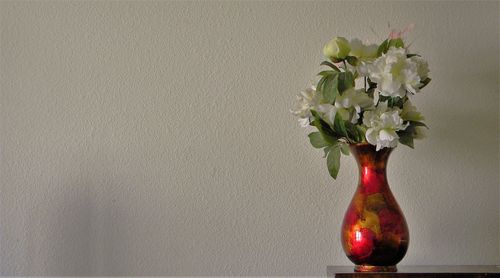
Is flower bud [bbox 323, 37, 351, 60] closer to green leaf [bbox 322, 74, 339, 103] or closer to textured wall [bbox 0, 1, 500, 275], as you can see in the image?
green leaf [bbox 322, 74, 339, 103]

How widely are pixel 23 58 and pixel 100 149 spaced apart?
0.89 feet

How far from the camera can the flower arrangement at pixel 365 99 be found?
38.8 inches

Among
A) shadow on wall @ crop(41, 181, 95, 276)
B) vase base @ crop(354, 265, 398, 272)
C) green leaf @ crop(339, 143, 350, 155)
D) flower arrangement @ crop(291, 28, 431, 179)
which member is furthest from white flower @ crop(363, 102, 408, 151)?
shadow on wall @ crop(41, 181, 95, 276)

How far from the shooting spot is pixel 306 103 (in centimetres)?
104

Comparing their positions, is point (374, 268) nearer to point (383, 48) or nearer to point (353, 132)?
point (353, 132)

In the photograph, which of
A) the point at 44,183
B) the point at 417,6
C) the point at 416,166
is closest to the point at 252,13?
the point at 417,6

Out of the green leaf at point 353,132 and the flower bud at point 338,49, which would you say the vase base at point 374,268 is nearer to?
the green leaf at point 353,132

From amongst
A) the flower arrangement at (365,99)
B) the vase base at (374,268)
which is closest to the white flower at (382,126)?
the flower arrangement at (365,99)

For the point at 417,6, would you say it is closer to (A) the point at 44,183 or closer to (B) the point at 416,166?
(B) the point at 416,166

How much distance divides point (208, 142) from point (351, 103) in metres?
0.37

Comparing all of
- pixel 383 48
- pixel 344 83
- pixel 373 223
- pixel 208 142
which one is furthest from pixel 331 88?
pixel 208 142

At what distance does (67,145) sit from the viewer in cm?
128

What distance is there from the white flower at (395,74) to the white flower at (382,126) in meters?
0.04

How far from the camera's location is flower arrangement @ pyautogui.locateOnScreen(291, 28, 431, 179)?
99cm
